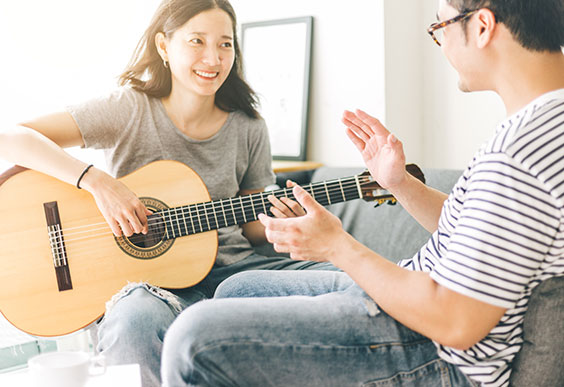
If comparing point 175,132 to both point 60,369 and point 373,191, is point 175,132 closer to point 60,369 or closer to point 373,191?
Answer: point 373,191

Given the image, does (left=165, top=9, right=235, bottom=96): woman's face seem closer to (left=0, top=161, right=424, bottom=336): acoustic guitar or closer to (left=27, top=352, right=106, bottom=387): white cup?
(left=0, top=161, right=424, bottom=336): acoustic guitar

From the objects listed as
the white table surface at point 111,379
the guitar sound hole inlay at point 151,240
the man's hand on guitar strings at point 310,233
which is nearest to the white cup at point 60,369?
the white table surface at point 111,379

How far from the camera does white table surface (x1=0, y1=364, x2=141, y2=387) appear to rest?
0.93 metres

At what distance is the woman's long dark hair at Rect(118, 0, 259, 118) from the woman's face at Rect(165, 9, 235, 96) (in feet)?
0.08

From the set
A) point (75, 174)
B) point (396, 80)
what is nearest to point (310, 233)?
point (75, 174)

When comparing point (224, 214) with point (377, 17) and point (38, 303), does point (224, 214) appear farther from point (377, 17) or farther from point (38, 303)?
point (377, 17)

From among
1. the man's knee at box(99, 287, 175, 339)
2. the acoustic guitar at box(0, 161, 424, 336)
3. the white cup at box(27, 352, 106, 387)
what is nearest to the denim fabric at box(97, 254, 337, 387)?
the man's knee at box(99, 287, 175, 339)

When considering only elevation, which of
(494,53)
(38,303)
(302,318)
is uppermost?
(494,53)

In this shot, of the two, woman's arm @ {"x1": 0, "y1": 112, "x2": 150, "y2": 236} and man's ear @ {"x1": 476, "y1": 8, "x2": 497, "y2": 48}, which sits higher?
man's ear @ {"x1": 476, "y1": 8, "x2": 497, "y2": 48}

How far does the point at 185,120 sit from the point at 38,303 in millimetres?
695

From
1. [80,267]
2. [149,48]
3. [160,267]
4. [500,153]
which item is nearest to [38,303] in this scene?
[80,267]

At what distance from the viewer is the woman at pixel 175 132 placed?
4.94 feet

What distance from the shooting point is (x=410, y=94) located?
232 cm

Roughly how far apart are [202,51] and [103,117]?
359mm
